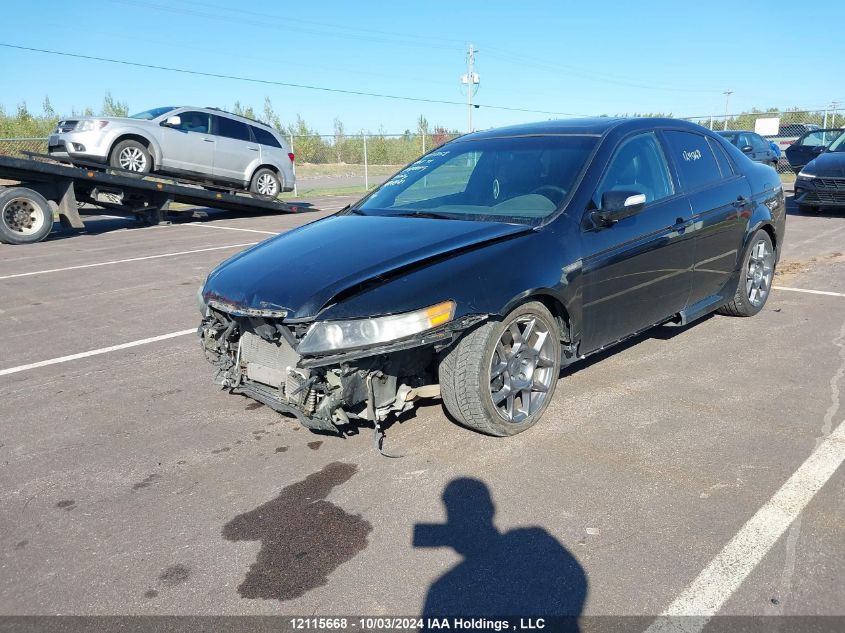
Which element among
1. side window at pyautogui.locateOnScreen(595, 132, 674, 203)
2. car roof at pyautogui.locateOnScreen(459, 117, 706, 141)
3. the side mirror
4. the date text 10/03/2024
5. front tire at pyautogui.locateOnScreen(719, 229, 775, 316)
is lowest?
the date text 10/03/2024

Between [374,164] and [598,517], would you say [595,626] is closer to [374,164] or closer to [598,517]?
[598,517]

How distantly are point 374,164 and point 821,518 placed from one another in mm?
37873

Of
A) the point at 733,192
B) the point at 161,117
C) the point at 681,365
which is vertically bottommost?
the point at 681,365

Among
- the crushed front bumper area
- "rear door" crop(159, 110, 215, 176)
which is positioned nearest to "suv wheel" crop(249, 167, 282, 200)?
"rear door" crop(159, 110, 215, 176)

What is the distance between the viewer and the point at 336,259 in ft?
11.9

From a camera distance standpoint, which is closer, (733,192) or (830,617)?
(830,617)

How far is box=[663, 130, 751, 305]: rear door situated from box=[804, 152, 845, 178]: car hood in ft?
27.6

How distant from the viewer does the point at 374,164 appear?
129 feet

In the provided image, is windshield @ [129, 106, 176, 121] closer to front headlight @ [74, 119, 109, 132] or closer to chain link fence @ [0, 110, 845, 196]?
front headlight @ [74, 119, 109, 132]

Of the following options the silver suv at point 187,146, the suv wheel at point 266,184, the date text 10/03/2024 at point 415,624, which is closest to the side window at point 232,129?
the silver suv at point 187,146

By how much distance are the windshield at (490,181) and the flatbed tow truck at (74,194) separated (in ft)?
30.5

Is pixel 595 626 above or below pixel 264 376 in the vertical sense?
below

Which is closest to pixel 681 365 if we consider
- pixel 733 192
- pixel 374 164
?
pixel 733 192

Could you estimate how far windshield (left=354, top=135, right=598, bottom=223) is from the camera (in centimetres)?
416
